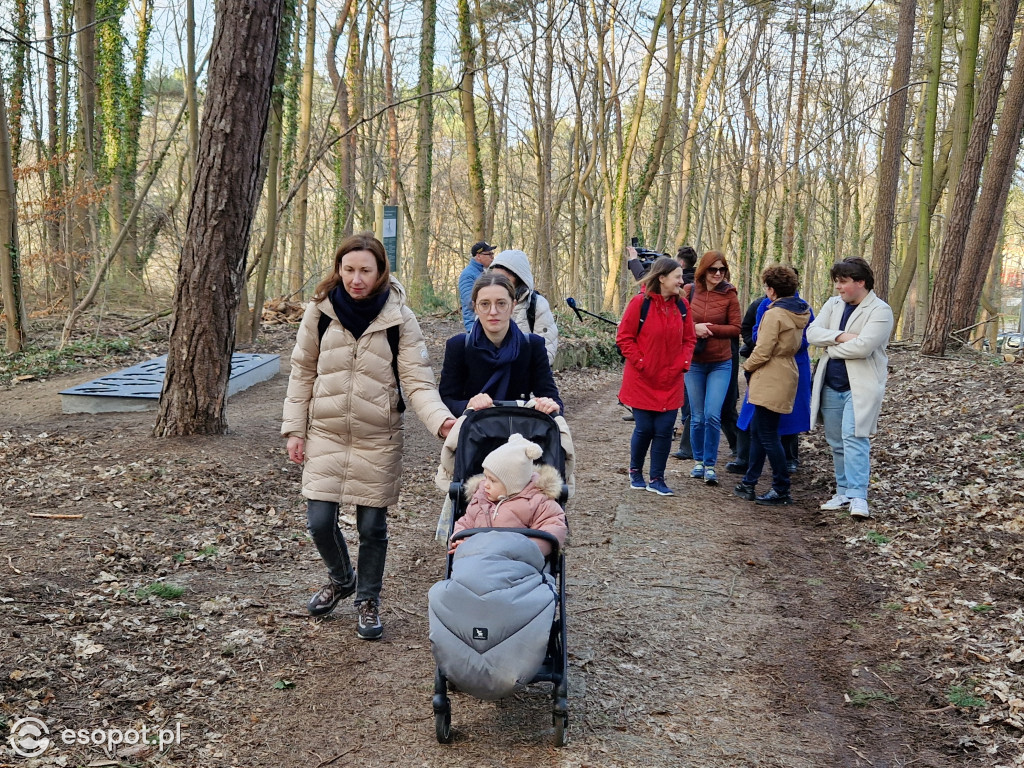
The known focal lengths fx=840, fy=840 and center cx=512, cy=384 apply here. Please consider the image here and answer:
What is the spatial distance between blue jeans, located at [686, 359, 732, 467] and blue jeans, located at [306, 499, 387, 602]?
434 cm

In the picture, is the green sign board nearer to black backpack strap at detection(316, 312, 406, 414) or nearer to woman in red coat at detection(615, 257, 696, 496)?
woman in red coat at detection(615, 257, 696, 496)

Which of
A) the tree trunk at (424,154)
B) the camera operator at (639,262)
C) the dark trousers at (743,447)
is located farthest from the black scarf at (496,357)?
the tree trunk at (424,154)

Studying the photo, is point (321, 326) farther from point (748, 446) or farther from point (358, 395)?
point (748, 446)

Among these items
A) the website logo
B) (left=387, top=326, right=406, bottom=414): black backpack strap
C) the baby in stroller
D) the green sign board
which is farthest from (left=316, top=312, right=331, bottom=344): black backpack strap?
the green sign board

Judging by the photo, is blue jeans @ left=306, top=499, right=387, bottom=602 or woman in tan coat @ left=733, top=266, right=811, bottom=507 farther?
woman in tan coat @ left=733, top=266, right=811, bottom=507

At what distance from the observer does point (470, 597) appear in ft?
10.7

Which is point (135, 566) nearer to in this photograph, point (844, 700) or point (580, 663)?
point (580, 663)

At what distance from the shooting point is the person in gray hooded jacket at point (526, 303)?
6035mm

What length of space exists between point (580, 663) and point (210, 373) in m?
4.74

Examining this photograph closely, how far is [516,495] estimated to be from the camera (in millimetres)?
3869

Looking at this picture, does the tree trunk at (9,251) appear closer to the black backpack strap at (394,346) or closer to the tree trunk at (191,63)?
the tree trunk at (191,63)

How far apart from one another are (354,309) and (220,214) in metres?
3.63

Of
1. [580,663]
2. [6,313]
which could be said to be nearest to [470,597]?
[580,663]

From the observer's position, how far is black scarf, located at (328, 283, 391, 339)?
430 centimetres
